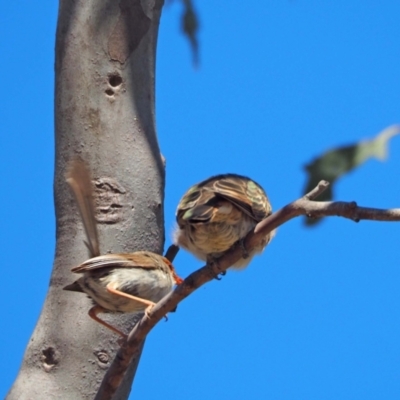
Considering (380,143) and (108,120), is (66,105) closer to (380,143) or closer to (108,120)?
(108,120)

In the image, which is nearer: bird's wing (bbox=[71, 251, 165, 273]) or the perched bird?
bird's wing (bbox=[71, 251, 165, 273])

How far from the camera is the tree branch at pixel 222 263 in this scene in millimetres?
2697

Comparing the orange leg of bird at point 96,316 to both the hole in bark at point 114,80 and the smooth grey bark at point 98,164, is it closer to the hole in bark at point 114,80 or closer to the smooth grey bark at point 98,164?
the smooth grey bark at point 98,164

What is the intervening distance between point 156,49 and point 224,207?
1.18 metres

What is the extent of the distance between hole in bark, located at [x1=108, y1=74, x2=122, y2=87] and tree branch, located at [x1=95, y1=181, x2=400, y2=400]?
3.94 feet

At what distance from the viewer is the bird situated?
11.9 feet

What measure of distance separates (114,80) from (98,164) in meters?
0.52

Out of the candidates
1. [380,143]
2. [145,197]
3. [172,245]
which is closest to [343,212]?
[380,143]

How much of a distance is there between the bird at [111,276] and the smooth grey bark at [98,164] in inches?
6.6

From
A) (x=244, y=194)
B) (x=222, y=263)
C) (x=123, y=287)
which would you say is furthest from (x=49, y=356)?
(x=244, y=194)

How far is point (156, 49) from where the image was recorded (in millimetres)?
4734

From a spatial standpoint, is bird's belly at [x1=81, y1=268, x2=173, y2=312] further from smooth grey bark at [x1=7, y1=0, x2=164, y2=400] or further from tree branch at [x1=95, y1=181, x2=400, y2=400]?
tree branch at [x1=95, y1=181, x2=400, y2=400]

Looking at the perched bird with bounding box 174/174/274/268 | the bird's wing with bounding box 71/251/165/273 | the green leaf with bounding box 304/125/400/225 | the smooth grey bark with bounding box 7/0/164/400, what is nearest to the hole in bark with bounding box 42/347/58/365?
the smooth grey bark with bounding box 7/0/164/400

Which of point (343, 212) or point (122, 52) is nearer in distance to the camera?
point (343, 212)
